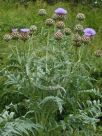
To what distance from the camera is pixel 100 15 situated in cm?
1053

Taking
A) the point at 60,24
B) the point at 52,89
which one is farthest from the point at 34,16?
the point at 52,89

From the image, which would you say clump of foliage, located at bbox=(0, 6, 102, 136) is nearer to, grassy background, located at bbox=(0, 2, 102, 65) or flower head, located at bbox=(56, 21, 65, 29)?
flower head, located at bbox=(56, 21, 65, 29)

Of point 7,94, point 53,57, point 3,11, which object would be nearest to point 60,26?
point 53,57

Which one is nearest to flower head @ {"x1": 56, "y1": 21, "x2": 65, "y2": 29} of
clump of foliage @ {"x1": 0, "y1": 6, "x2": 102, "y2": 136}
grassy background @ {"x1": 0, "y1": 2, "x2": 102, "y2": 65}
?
clump of foliage @ {"x1": 0, "y1": 6, "x2": 102, "y2": 136}

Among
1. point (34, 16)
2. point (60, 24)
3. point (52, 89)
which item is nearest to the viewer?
point (52, 89)

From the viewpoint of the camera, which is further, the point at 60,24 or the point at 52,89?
the point at 60,24

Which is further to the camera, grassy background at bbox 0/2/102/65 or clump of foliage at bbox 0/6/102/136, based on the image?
grassy background at bbox 0/2/102/65

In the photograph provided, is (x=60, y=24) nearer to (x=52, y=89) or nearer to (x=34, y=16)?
(x=52, y=89)

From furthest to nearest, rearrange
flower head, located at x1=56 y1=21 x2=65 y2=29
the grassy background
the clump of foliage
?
the grassy background < flower head, located at x1=56 y1=21 x2=65 y2=29 < the clump of foliage

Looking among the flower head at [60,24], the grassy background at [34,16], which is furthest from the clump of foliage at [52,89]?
the grassy background at [34,16]

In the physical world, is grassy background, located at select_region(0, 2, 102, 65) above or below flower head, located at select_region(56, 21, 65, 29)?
below

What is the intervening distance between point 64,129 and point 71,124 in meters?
0.09

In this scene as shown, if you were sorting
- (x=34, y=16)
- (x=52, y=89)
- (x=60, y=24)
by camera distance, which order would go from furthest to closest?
(x=34, y=16)
(x=60, y=24)
(x=52, y=89)

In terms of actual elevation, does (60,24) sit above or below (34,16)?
above
